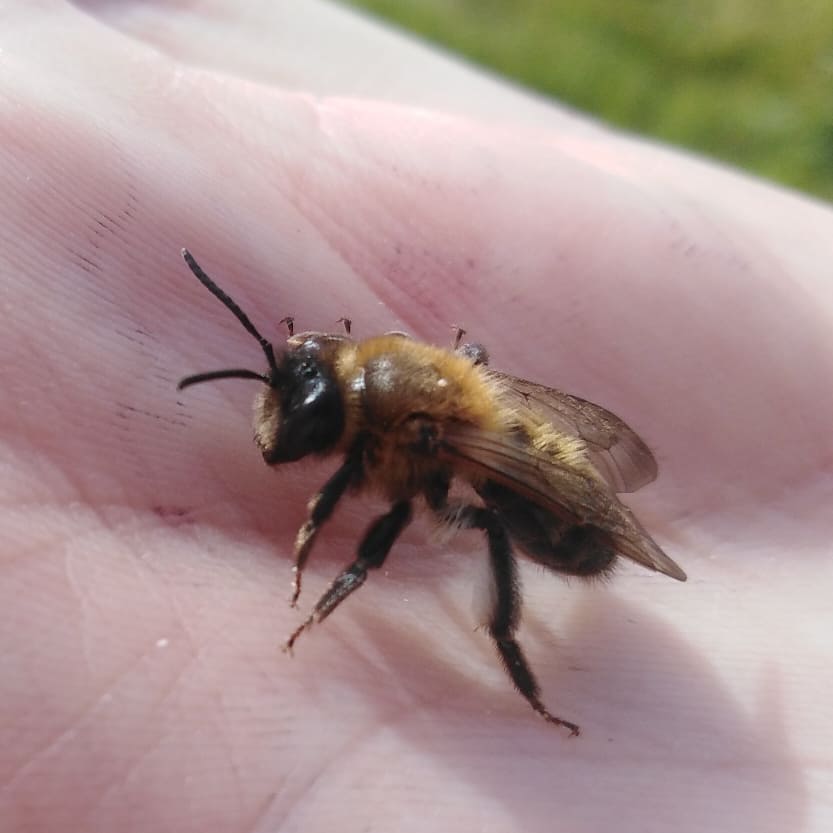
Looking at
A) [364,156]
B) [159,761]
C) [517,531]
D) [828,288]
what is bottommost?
[159,761]

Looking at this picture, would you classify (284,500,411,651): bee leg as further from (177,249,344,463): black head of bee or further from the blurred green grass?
the blurred green grass

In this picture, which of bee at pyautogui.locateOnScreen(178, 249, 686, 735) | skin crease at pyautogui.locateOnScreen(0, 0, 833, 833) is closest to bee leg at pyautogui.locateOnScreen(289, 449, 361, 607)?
bee at pyautogui.locateOnScreen(178, 249, 686, 735)

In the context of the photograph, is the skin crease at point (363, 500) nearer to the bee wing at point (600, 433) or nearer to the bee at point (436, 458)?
the bee at point (436, 458)

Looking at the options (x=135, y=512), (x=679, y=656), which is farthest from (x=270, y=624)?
(x=679, y=656)

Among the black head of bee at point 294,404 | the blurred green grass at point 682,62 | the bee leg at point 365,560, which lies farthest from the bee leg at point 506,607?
the blurred green grass at point 682,62

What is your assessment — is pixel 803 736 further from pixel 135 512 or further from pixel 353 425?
pixel 135 512

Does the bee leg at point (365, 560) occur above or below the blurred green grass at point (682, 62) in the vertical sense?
below

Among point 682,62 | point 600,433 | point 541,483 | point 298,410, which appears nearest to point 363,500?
point 298,410
